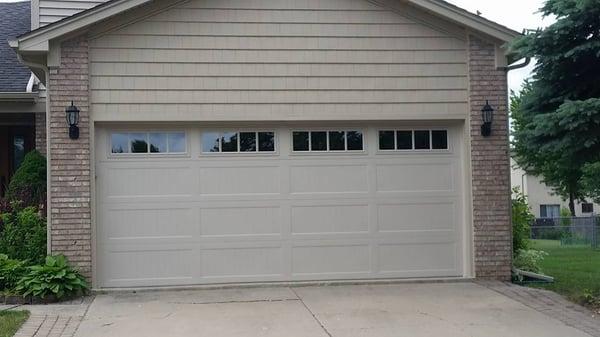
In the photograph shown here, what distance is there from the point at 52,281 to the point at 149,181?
1904 mm

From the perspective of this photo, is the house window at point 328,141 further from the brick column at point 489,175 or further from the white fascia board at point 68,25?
the white fascia board at point 68,25

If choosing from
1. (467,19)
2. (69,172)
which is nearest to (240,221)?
(69,172)

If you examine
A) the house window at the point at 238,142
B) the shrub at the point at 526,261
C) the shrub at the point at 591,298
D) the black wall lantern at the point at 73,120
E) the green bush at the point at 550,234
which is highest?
the black wall lantern at the point at 73,120

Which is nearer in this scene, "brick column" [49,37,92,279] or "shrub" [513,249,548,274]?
"brick column" [49,37,92,279]

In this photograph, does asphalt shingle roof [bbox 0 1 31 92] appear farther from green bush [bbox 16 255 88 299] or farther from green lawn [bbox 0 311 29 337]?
green lawn [bbox 0 311 29 337]

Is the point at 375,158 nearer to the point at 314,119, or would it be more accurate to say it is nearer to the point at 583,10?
the point at 314,119

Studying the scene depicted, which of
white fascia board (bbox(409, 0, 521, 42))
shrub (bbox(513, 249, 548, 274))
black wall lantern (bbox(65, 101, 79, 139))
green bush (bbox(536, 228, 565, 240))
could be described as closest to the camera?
black wall lantern (bbox(65, 101, 79, 139))

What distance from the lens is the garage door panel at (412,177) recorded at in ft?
32.7

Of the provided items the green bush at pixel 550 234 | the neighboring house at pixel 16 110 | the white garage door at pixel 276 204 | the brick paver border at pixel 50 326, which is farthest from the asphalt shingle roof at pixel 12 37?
the green bush at pixel 550 234

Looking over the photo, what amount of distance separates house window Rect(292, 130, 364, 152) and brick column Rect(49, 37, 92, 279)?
3016mm

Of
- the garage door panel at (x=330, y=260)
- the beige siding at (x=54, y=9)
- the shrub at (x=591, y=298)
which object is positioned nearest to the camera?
the shrub at (x=591, y=298)

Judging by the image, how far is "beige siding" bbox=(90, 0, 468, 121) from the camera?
938 cm

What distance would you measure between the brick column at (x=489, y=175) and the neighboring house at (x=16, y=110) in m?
7.54

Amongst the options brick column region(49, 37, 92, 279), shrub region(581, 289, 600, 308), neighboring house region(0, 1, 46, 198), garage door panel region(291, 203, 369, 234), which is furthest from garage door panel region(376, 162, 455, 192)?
neighboring house region(0, 1, 46, 198)
